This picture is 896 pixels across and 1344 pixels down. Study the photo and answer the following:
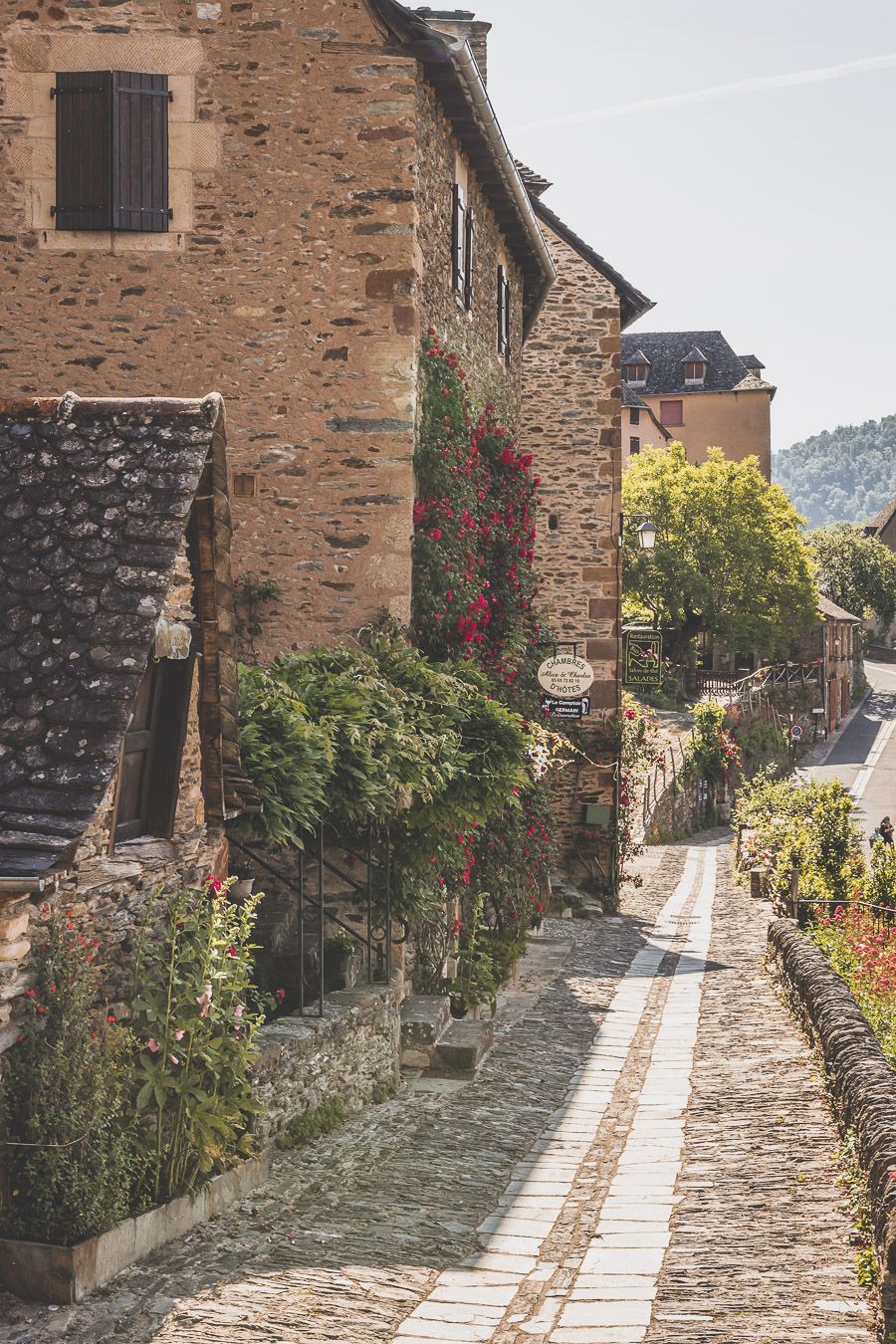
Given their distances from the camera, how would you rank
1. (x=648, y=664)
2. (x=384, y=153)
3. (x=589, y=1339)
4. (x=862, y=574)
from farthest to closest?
(x=862, y=574), (x=648, y=664), (x=384, y=153), (x=589, y=1339)

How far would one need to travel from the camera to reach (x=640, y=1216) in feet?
24.1

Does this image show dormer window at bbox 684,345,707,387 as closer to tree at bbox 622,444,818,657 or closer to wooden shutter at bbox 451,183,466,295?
tree at bbox 622,444,818,657

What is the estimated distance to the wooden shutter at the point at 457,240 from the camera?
13.0m

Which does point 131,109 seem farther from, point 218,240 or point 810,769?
point 810,769

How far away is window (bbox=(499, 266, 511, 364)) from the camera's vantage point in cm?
1584

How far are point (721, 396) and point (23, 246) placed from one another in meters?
61.5

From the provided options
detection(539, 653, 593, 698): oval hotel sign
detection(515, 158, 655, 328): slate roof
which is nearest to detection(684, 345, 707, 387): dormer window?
detection(515, 158, 655, 328): slate roof

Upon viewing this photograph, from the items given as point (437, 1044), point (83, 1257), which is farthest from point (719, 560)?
Result: point (83, 1257)

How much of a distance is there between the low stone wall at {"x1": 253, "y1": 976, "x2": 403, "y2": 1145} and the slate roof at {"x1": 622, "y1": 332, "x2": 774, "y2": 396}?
6301 centimetres

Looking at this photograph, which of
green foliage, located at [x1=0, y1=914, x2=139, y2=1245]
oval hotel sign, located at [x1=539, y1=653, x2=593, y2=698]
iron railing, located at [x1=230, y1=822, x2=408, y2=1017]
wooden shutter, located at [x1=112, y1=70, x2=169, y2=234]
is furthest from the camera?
oval hotel sign, located at [x1=539, y1=653, x2=593, y2=698]

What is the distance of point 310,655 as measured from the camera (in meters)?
10.5

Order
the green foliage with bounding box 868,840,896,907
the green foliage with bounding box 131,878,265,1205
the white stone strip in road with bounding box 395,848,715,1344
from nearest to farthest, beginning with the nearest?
the white stone strip in road with bounding box 395,848,715,1344 → the green foliage with bounding box 131,878,265,1205 → the green foliage with bounding box 868,840,896,907

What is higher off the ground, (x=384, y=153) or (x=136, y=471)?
(x=384, y=153)

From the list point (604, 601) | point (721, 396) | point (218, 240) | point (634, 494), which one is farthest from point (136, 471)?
point (721, 396)
